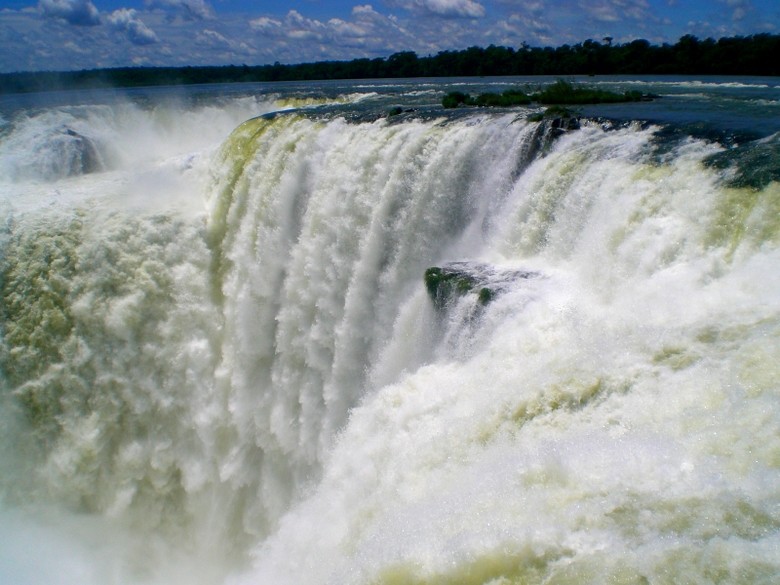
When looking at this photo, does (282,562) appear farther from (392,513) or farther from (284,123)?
(284,123)

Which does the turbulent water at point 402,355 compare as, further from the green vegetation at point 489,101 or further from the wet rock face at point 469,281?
the green vegetation at point 489,101

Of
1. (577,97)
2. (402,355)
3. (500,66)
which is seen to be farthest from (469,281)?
(500,66)

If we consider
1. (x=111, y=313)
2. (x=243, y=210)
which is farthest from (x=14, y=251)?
(x=243, y=210)

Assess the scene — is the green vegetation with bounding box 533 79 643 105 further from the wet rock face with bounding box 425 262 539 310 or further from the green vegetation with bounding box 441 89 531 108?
the wet rock face with bounding box 425 262 539 310

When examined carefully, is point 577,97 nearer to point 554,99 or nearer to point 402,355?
point 554,99

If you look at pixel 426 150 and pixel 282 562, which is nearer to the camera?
pixel 282 562

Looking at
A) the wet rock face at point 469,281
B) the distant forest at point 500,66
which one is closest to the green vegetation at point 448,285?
the wet rock face at point 469,281
